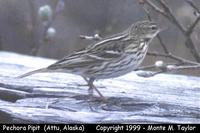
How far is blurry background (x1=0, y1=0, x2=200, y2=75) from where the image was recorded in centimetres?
841

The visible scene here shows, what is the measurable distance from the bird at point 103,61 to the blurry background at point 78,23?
3239 mm

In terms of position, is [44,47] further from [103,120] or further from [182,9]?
[103,120]

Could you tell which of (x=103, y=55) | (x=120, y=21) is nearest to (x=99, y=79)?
(x=103, y=55)

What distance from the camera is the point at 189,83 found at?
5102 millimetres

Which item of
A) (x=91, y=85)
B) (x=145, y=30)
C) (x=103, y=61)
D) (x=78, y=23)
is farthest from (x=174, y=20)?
(x=78, y=23)

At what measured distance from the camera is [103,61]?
187 inches

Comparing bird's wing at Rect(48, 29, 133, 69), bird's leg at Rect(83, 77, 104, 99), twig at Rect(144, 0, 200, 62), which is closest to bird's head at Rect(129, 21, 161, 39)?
twig at Rect(144, 0, 200, 62)

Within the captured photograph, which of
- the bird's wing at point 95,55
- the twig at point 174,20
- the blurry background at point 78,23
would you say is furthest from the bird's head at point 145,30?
the blurry background at point 78,23

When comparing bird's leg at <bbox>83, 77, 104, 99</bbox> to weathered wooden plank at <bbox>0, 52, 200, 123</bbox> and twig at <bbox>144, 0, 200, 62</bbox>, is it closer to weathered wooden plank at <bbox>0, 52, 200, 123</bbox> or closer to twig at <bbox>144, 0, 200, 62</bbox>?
weathered wooden plank at <bbox>0, 52, 200, 123</bbox>

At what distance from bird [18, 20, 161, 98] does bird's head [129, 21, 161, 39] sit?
0.43 ft

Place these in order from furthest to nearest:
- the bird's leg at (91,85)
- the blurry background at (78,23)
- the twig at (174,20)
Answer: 1. the blurry background at (78,23)
2. the twig at (174,20)
3. the bird's leg at (91,85)

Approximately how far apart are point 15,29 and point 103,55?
13.4 ft

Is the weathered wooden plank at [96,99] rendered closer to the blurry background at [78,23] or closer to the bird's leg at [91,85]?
the bird's leg at [91,85]

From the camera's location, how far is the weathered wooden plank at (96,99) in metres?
4.01
